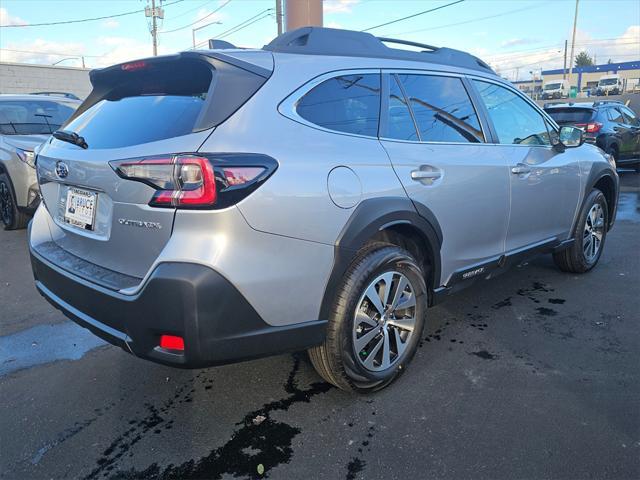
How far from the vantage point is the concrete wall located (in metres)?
24.6

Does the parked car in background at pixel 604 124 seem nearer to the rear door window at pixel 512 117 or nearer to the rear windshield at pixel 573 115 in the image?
the rear windshield at pixel 573 115

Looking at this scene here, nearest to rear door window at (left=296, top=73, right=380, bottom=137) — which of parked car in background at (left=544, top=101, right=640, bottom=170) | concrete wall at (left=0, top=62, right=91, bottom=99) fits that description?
parked car in background at (left=544, top=101, right=640, bottom=170)

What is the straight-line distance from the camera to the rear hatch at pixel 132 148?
215cm

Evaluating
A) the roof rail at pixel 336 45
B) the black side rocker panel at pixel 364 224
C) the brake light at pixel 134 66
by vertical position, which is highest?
the roof rail at pixel 336 45

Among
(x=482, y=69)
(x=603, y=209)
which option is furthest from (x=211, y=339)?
(x=603, y=209)

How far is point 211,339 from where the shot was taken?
2100 mm

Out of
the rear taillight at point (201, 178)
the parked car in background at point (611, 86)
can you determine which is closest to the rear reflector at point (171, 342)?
the rear taillight at point (201, 178)

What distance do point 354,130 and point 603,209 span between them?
349 cm

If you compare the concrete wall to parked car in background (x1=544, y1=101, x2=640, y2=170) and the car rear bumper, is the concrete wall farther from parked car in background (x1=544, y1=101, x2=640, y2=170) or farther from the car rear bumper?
the car rear bumper

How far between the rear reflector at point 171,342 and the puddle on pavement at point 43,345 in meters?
1.56

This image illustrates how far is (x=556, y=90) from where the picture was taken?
48.1 meters

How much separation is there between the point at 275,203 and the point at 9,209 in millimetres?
5734

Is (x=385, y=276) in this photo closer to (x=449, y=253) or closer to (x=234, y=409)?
(x=449, y=253)

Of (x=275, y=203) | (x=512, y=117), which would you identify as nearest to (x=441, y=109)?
(x=512, y=117)
